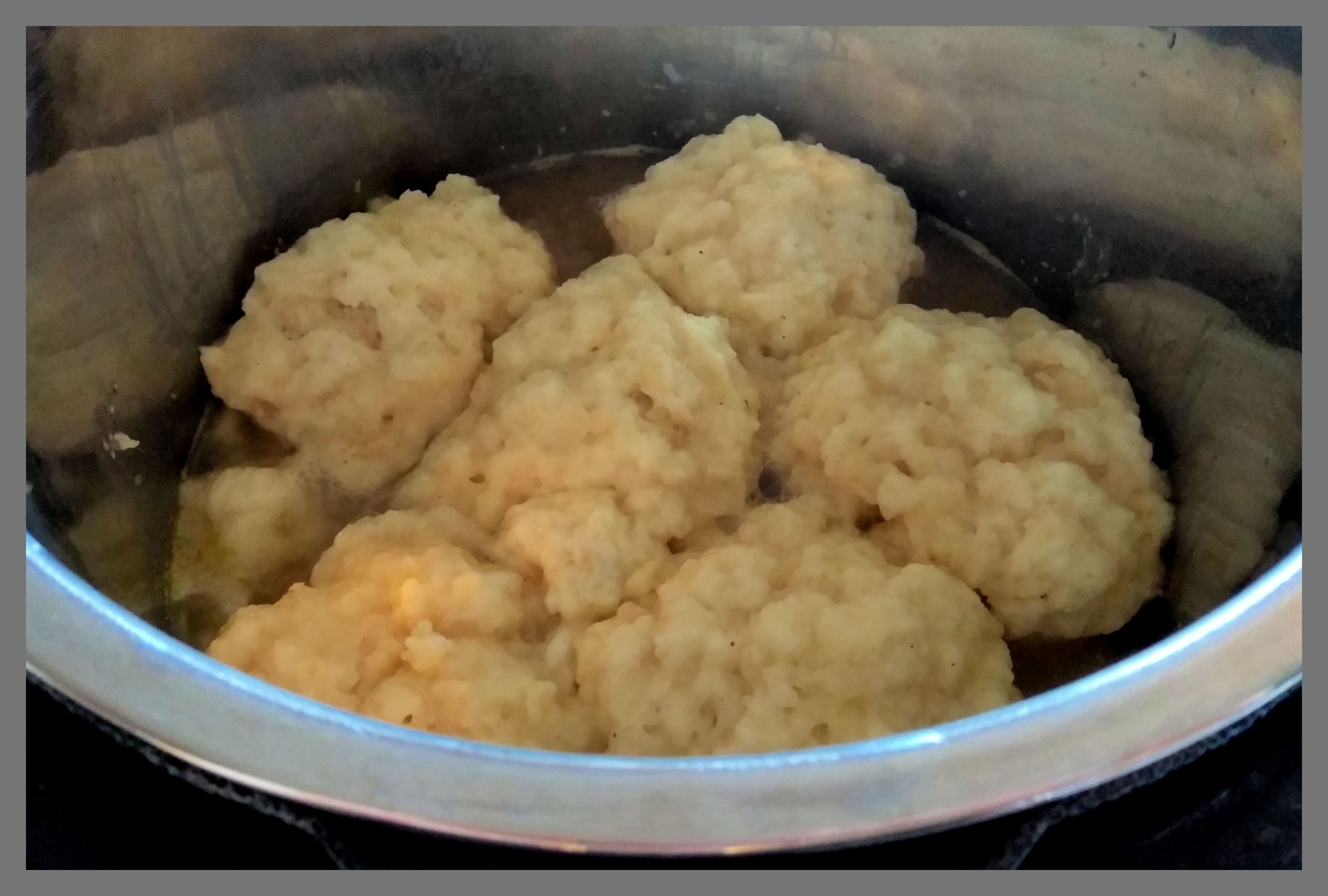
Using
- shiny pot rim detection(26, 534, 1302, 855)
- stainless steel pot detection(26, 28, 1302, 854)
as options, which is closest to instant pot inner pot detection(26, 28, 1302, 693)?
stainless steel pot detection(26, 28, 1302, 854)

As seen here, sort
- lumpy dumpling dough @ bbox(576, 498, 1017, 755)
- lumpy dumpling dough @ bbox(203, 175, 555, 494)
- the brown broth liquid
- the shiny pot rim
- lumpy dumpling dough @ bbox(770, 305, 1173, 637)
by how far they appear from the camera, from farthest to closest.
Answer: the brown broth liquid → lumpy dumpling dough @ bbox(203, 175, 555, 494) → lumpy dumpling dough @ bbox(770, 305, 1173, 637) → lumpy dumpling dough @ bbox(576, 498, 1017, 755) → the shiny pot rim

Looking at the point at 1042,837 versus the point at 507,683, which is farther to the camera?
the point at 507,683

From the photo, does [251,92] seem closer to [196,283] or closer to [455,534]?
[196,283]

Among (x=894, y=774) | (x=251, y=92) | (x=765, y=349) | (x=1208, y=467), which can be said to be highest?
(x=251, y=92)

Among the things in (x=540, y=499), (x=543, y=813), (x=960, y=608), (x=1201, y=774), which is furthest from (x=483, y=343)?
(x=1201, y=774)

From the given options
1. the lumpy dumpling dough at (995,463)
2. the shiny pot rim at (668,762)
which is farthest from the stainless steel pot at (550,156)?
the lumpy dumpling dough at (995,463)

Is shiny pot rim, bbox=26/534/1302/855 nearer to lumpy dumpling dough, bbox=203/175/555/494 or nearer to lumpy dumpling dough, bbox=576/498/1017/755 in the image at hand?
lumpy dumpling dough, bbox=576/498/1017/755
